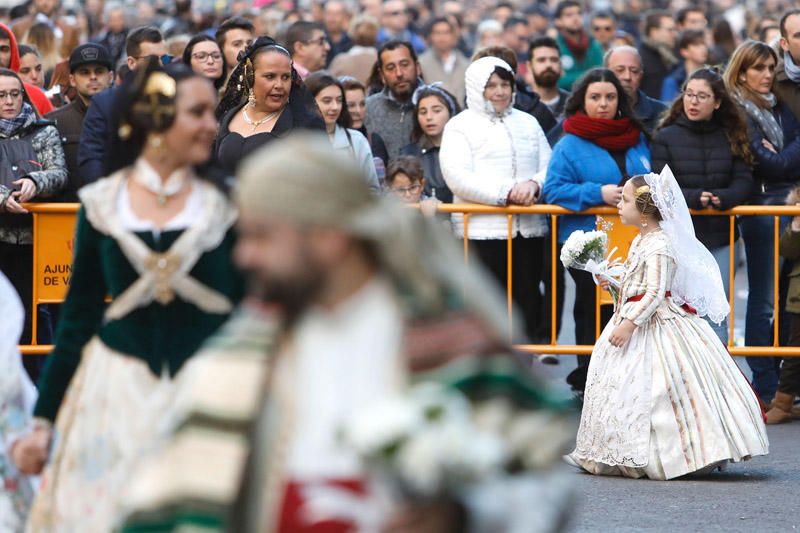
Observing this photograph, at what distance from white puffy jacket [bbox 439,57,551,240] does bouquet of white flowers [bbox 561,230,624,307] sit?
1.02 m

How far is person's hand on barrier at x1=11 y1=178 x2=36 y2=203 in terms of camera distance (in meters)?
9.45

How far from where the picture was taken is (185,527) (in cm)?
339

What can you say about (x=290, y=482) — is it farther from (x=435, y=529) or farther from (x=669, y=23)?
(x=669, y=23)

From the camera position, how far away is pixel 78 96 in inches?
403

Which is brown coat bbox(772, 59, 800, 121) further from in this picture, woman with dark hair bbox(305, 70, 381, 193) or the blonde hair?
woman with dark hair bbox(305, 70, 381, 193)

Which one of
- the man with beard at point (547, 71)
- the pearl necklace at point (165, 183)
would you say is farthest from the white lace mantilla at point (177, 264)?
the man with beard at point (547, 71)

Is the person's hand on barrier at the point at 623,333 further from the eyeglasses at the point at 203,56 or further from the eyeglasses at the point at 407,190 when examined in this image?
the eyeglasses at the point at 203,56

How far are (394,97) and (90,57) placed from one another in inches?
88.1

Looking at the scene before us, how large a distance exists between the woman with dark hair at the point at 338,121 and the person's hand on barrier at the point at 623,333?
70.5 inches

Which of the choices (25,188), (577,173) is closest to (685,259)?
(577,173)

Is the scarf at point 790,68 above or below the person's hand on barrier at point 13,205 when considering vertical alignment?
above

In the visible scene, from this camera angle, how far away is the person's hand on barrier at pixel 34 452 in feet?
16.1

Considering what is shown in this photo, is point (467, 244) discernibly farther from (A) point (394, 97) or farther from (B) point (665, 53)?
(B) point (665, 53)

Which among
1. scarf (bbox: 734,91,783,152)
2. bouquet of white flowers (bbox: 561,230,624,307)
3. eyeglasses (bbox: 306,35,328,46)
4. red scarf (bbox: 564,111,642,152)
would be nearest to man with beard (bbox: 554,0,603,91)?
eyeglasses (bbox: 306,35,328,46)
